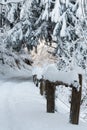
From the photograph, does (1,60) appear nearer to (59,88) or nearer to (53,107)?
(59,88)

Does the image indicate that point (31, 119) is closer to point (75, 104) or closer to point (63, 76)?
point (75, 104)

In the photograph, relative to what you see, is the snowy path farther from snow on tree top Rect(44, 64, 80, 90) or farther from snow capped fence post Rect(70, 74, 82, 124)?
snow on tree top Rect(44, 64, 80, 90)

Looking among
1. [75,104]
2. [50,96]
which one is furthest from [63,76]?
[50,96]

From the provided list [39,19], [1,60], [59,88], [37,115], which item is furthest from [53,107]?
[1,60]

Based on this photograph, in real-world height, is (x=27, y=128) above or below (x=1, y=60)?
above

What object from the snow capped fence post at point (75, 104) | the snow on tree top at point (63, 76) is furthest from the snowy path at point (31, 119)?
the snow on tree top at point (63, 76)

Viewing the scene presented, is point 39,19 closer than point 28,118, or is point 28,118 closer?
point 28,118

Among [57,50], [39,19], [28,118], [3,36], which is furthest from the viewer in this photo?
[3,36]

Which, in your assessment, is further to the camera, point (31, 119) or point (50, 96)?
point (50, 96)

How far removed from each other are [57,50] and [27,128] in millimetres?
16347

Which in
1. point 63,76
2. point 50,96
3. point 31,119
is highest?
point 63,76

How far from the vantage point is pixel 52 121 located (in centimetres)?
777

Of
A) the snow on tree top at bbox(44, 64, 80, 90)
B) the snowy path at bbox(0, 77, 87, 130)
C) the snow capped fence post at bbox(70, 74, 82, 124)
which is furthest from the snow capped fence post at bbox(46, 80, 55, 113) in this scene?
the snow capped fence post at bbox(70, 74, 82, 124)

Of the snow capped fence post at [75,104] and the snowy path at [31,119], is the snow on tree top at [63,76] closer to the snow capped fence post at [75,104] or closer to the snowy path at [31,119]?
the snow capped fence post at [75,104]
